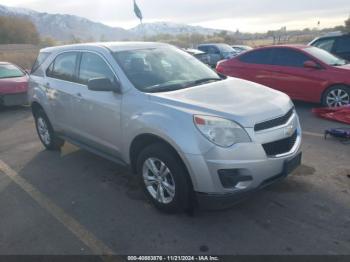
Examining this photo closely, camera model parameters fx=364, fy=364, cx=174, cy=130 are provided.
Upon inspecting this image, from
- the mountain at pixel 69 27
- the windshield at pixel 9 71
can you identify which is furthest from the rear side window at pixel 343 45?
the mountain at pixel 69 27

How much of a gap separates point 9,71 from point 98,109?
8050mm

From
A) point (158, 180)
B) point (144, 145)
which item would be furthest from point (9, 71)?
point (158, 180)

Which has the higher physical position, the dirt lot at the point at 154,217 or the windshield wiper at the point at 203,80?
the windshield wiper at the point at 203,80

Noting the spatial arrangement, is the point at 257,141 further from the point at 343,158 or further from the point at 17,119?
the point at 17,119

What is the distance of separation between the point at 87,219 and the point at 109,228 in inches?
13.8

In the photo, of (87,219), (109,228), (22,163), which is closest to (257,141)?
(109,228)

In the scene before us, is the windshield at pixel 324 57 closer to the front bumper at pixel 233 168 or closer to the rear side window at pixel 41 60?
the front bumper at pixel 233 168

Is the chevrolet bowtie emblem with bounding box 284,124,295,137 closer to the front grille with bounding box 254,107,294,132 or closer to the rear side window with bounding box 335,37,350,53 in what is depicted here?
the front grille with bounding box 254,107,294,132

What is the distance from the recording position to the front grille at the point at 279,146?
348cm

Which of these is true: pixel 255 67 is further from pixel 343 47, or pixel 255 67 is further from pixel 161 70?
pixel 161 70

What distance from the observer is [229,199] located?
3.37 meters

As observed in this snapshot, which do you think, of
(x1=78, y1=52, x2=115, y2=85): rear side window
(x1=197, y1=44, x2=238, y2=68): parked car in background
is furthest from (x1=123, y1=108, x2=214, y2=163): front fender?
(x1=197, y1=44, x2=238, y2=68): parked car in background

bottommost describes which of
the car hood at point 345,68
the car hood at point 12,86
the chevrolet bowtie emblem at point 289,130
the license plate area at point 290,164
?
the car hood at point 12,86

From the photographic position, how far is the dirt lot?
3.32 meters
